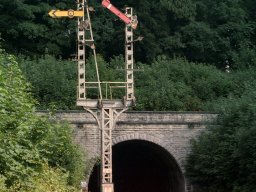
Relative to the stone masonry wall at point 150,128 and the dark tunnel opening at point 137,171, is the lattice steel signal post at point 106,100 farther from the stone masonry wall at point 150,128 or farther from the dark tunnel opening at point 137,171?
the dark tunnel opening at point 137,171

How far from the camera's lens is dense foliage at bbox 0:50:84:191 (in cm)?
1440

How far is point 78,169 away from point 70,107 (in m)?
7.80

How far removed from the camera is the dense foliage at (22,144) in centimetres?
1440

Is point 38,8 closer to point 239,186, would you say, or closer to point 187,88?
point 187,88

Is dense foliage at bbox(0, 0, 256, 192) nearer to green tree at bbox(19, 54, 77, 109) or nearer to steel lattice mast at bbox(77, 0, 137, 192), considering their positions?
green tree at bbox(19, 54, 77, 109)

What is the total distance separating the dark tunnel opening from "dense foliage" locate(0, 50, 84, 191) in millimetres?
7838

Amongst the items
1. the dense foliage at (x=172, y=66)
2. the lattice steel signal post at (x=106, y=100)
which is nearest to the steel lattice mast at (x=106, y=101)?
the lattice steel signal post at (x=106, y=100)

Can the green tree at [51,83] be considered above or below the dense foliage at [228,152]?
above

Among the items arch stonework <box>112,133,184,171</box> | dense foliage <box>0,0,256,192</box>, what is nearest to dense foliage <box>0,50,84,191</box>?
dense foliage <box>0,0,256,192</box>

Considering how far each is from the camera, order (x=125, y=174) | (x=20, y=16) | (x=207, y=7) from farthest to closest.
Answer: (x=207, y=7) → (x=20, y=16) → (x=125, y=174)

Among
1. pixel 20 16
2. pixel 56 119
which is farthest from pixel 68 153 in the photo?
pixel 20 16

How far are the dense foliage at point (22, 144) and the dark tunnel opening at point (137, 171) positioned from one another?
7838mm

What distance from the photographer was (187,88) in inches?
1344

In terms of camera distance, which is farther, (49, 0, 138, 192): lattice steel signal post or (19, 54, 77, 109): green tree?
(19, 54, 77, 109): green tree
